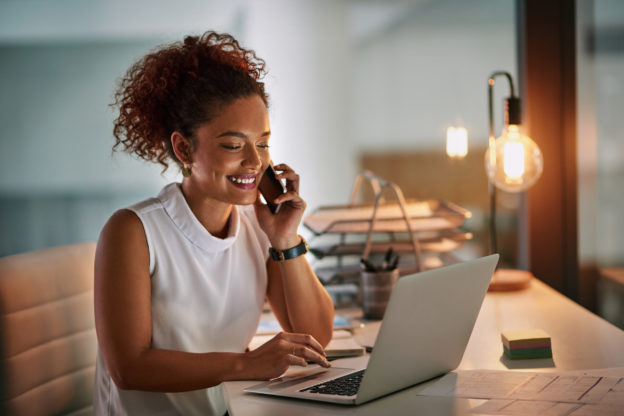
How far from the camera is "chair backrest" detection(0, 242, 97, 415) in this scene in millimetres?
1251

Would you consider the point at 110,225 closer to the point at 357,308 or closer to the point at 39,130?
the point at 357,308

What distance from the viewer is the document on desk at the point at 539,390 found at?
0.92m

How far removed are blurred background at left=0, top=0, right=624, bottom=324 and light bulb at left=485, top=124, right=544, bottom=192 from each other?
36 cm

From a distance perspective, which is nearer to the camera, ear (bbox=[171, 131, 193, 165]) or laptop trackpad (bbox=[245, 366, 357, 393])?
laptop trackpad (bbox=[245, 366, 357, 393])

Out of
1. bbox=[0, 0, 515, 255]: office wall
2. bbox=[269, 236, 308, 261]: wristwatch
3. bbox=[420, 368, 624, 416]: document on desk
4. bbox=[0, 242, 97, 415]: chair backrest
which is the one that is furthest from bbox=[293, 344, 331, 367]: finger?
bbox=[0, 0, 515, 255]: office wall

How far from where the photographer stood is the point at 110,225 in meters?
1.25

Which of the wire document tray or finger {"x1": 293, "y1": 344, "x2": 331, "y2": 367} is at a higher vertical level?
the wire document tray

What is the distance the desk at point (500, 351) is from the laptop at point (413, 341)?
0.02 metres

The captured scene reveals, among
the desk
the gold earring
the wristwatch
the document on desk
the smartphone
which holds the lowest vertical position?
the desk

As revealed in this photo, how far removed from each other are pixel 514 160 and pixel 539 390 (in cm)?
92

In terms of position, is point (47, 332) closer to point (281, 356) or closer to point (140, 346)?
point (140, 346)

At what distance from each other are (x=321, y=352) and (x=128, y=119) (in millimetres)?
652

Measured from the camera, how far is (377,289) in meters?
1.59

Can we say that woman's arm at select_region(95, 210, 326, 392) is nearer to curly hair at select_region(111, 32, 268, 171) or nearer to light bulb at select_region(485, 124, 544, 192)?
curly hair at select_region(111, 32, 268, 171)
